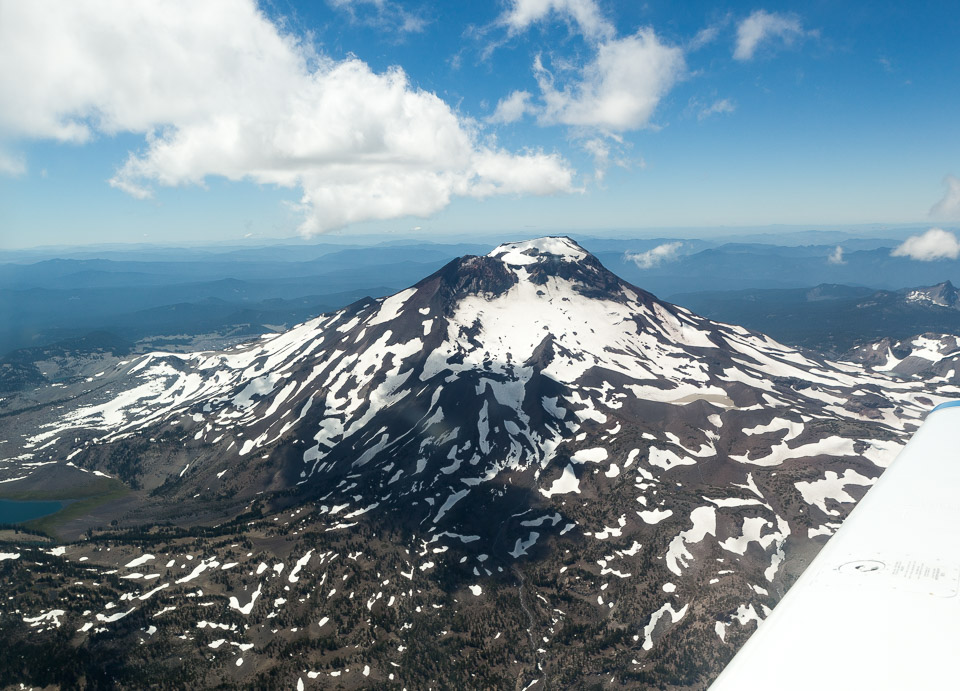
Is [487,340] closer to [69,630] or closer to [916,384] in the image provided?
[69,630]

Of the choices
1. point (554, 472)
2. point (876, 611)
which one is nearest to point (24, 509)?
point (554, 472)

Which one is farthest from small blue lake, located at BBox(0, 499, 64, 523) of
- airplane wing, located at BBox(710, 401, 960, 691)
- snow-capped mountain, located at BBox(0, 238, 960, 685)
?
airplane wing, located at BBox(710, 401, 960, 691)

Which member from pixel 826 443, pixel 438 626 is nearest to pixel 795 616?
pixel 438 626

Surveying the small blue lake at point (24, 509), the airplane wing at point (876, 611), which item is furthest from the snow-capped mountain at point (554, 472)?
the airplane wing at point (876, 611)

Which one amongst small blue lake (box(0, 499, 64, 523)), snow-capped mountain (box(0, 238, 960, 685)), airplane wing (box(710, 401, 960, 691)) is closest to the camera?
airplane wing (box(710, 401, 960, 691))

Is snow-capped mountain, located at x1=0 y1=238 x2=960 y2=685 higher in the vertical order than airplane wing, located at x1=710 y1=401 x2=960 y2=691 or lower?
lower

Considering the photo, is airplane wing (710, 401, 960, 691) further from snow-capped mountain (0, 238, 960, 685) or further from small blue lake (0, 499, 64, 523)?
small blue lake (0, 499, 64, 523)

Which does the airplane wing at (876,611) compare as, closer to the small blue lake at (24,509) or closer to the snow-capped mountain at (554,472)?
the snow-capped mountain at (554,472)
